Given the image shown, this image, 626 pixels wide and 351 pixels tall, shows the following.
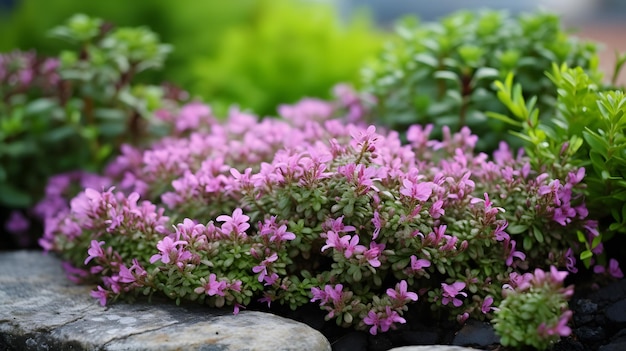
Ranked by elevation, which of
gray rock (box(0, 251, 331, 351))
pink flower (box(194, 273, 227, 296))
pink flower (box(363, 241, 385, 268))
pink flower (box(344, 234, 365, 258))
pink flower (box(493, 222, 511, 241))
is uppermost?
pink flower (box(344, 234, 365, 258))

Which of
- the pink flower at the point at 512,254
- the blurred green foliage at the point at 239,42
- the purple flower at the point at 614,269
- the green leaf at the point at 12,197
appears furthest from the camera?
the blurred green foliage at the point at 239,42

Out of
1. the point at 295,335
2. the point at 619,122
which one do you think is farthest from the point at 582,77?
the point at 295,335

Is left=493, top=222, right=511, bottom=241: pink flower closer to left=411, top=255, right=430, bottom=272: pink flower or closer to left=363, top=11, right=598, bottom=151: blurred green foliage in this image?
left=411, top=255, right=430, bottom=272: pink flower

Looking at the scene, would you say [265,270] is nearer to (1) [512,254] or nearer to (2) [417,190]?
(2) [417,190]

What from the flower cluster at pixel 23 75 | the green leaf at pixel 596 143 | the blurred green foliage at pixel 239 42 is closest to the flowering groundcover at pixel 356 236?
the green leaf at pixel 596 143

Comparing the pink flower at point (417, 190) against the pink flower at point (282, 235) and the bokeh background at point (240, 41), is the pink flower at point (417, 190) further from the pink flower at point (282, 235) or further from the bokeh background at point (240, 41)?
the bokeh background at point (240, 41)

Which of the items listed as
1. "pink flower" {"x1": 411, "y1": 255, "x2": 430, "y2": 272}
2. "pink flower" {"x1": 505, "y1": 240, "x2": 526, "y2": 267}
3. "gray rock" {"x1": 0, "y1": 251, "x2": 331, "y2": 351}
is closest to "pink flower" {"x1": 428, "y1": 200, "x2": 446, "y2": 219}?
"pink flower" {"x1": 411, "y1": 255, "x2": 430, "y2": 272}
